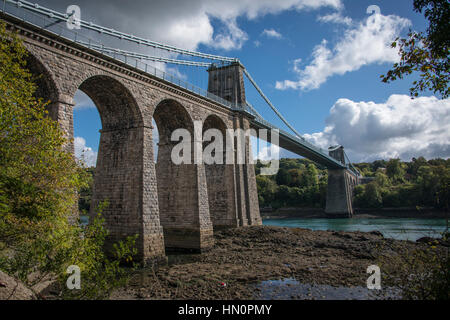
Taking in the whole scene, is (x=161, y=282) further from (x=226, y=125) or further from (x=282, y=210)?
(x=282, y=210)

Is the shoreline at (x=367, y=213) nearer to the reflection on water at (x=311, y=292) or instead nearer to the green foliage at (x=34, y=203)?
the reflection on water at (x=311, y=292)

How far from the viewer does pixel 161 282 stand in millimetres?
11727

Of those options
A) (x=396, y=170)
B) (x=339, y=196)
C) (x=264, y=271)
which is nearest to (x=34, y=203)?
(x=264, y=271)

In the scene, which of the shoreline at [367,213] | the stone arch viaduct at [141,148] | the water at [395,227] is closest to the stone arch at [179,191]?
the stone arch viaduct at [141,148]

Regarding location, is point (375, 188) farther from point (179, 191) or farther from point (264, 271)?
point (264, 271)

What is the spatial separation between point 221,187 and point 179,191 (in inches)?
203

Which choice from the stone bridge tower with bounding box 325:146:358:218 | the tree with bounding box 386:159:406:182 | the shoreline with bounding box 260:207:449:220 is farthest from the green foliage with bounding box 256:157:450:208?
the stone bridge tower with bounding box 325:146:358:218

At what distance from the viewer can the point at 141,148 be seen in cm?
1488

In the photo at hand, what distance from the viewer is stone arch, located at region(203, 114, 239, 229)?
→ 23.1 metres

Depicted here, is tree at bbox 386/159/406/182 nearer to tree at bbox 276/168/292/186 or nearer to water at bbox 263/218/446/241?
tree at bbox 276/168/292/186

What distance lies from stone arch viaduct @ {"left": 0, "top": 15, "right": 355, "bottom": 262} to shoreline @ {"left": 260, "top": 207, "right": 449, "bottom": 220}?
38.6 meters

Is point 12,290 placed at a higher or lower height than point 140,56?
lower
